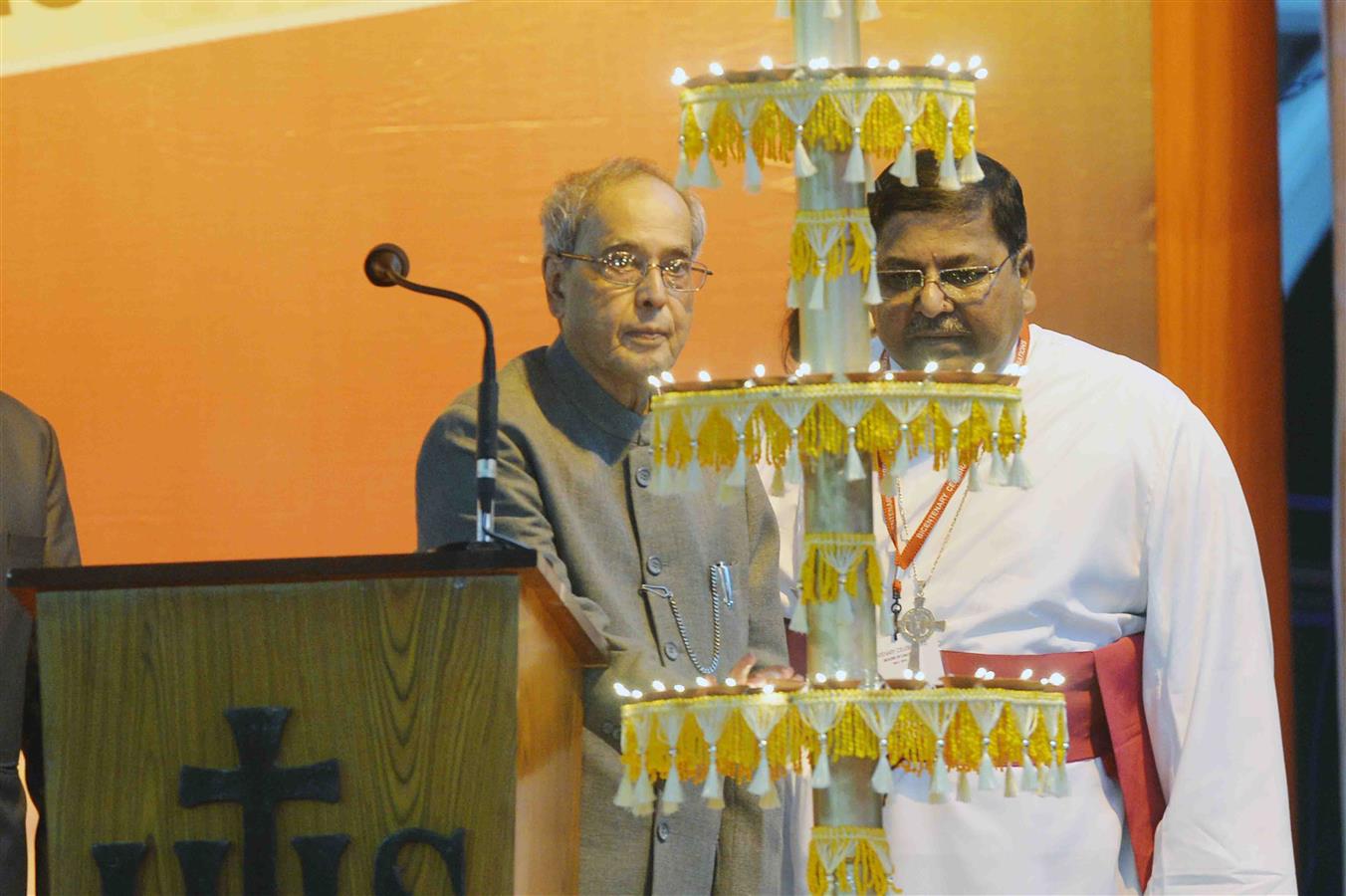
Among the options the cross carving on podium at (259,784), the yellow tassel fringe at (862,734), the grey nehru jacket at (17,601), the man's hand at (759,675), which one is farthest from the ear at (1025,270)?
the grey nehru jacket at (17,601)

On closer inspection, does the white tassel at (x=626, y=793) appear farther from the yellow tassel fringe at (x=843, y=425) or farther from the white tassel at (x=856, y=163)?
the white tassel at (x=856, y=163)

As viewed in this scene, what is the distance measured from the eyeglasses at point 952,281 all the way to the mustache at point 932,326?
4cm

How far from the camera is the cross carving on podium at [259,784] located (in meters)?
2.02

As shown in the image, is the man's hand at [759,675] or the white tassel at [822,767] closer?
the white tassel at [822,767]

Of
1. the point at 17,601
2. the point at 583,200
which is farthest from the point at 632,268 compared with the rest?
the point at 17,601

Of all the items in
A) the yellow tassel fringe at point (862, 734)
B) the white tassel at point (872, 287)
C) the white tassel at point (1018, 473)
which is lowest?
the yellow tassel fringe at point (862, 734)

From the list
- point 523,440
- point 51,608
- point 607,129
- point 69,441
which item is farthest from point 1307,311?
point 51,608

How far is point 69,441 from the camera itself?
4609 millimetres

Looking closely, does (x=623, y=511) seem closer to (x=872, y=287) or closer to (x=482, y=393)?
(x=482, y=393)

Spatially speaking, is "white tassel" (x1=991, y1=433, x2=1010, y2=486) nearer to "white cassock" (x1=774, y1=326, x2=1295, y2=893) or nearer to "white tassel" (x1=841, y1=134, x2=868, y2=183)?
"white tassel" (x1=841, y1=134, x2=868, y2=183)

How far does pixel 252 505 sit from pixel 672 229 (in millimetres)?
1946

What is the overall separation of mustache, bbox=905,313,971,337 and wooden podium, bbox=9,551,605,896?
1.06 meters

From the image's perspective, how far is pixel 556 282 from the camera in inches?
116

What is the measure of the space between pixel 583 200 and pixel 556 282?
0.13 metres
